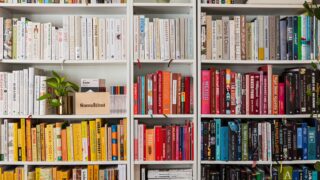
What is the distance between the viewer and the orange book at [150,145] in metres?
2.28

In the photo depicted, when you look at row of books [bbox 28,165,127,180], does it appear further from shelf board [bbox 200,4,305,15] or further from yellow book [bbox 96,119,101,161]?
shelf board [bbox 200,4,305,15]

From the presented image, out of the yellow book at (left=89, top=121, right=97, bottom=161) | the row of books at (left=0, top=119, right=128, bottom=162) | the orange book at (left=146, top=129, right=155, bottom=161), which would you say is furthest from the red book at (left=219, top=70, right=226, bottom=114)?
the yellow book at (left=89, top=121, right=97, bottom=161)

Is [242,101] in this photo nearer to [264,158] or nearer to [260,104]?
[260,104]

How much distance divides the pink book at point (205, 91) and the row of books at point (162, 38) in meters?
0.16

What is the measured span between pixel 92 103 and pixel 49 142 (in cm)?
39

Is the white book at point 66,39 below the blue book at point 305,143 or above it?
above

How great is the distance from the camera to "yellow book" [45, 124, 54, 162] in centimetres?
228

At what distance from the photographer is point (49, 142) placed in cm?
228

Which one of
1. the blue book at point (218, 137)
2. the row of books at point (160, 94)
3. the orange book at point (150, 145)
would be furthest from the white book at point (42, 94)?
the blue book at point (218, 137)

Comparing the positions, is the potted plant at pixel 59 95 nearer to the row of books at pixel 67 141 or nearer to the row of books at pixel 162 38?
the row of books at pixel 67 141

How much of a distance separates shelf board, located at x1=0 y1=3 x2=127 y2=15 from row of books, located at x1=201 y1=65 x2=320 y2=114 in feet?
2.50

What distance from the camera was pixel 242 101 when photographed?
7.48 feet

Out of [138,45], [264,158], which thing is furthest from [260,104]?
[138,45]

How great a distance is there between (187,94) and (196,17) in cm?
53
